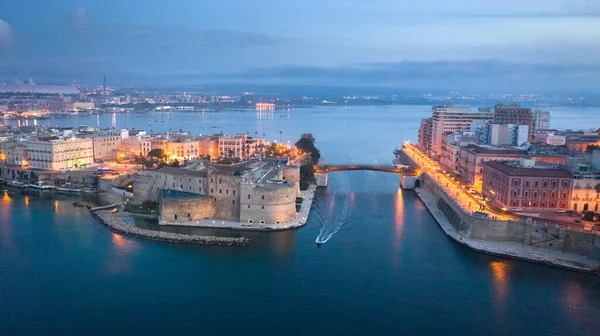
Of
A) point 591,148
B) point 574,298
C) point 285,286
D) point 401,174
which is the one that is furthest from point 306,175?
point 574,298

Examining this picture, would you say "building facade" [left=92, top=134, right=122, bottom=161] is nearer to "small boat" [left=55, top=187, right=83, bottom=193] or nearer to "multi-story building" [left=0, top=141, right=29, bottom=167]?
"multi-story building" [left=0, top=141, right=29, bottom=167]

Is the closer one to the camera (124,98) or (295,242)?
(295,242)

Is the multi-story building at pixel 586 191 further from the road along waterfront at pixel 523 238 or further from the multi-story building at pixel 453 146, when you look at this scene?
the multi-story building at pixel 453 146

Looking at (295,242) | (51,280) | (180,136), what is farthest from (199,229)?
(180,136)

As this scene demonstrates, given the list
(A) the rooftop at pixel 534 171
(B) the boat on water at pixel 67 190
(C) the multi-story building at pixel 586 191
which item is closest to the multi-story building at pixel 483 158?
(A) the rooftop at pixel 534 171

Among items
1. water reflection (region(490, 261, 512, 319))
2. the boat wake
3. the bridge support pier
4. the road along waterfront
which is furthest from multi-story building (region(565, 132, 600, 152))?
water reflection (region(490, 261, 512, 319))

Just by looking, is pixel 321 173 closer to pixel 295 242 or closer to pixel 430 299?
pixel 295 242
